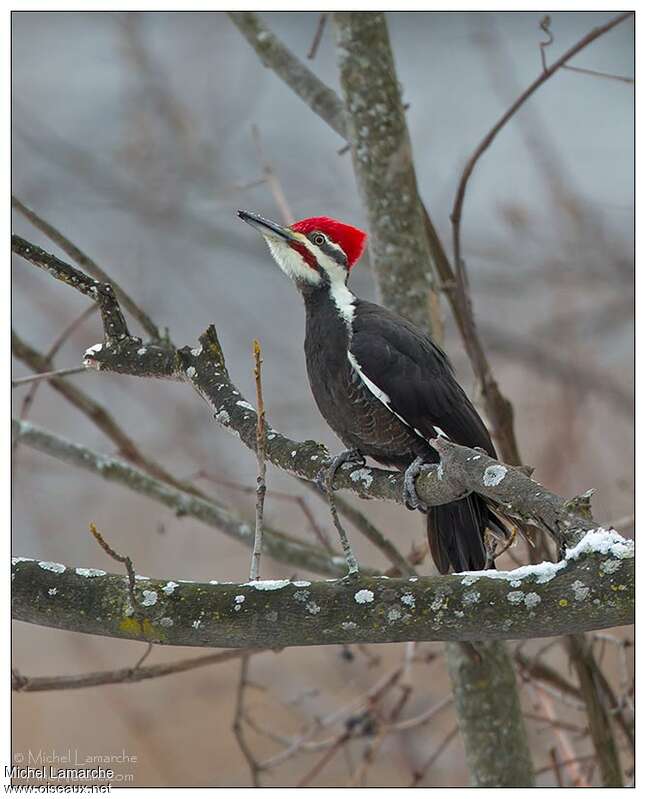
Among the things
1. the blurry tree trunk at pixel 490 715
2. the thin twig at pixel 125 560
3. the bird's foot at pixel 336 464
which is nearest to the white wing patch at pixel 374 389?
the bird's foot at pixel 336 464

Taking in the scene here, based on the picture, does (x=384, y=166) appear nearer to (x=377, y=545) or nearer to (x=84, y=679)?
(x=377, y=545)

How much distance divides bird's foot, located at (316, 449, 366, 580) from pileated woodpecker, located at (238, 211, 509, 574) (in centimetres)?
1

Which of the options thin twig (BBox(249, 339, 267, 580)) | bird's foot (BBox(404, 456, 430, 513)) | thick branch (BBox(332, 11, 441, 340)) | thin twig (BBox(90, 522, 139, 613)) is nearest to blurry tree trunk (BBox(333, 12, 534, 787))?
thick branch (BBox(332, 11, 441, 340))

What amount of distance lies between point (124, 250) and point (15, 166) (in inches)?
23.0

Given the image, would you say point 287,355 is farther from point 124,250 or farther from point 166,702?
point 166,702

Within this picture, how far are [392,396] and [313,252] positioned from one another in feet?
1.27

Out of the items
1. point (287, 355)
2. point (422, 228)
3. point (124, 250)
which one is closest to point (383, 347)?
point (422, 228)

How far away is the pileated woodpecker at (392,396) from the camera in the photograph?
1.72 metres

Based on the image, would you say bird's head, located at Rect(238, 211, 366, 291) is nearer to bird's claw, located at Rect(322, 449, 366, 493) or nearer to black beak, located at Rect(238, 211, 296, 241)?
black beak, located at Rect(238, 211, 296, 241)

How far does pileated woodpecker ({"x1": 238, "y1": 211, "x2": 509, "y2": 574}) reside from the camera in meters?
1.72

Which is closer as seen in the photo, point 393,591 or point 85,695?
point 393,591

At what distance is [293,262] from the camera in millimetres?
1938
